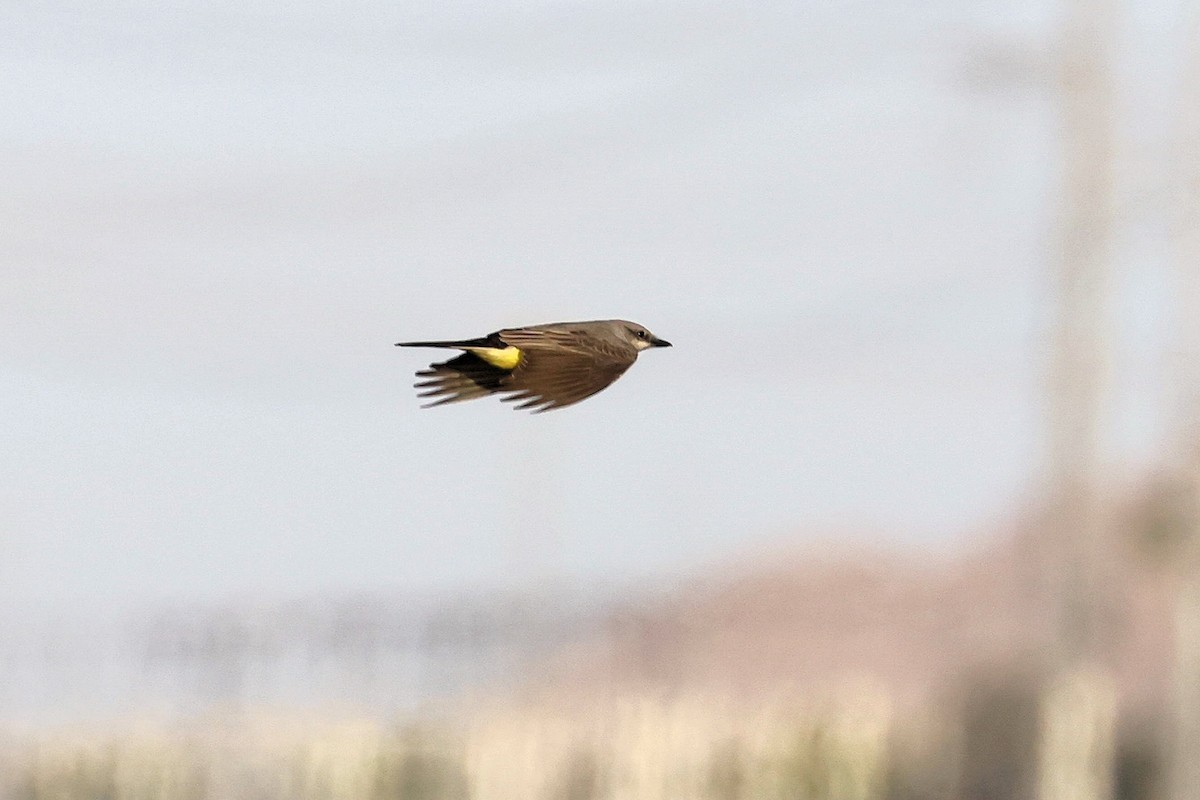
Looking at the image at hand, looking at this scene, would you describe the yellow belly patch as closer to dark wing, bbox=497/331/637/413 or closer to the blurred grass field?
dark wing, bbox=497/331/637/413

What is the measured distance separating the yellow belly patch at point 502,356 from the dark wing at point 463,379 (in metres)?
0.02

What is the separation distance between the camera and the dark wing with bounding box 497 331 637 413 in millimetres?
9422

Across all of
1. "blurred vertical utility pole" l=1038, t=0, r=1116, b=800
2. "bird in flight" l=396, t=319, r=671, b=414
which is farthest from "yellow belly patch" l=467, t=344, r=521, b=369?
"blurred vertical utility pole" l=1038, t=0, r=1116, b=800

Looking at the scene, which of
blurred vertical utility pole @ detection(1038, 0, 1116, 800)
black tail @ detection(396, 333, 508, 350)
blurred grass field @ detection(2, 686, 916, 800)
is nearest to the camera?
black tail @ detection(396, 333, 508, 350)

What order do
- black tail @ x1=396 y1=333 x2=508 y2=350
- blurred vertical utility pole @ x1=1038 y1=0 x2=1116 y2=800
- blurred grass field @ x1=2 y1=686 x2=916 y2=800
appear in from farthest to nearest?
blurred grass field @ x1=2 y1=686 x2=916 y2=800, blurred vertical utility pole @ x1=1038 y1=0 x2=1116 y2=800, black tail @ x1=396 y1=333 x2=508 y2=350

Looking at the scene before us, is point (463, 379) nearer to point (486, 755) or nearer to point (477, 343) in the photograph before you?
point (477, 343)

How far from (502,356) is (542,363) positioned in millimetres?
125

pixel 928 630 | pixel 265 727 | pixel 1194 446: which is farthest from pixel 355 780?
pixel 928 630

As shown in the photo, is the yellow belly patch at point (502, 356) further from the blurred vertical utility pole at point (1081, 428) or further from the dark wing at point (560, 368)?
the blurred vertical utility pole at point (1081, 428)

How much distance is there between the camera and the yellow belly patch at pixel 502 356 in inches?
376

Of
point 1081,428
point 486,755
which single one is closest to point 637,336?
point 1081,428

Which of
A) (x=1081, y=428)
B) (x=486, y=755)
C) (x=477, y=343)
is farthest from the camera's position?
(x=486, y=755)

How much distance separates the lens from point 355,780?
1832 inches

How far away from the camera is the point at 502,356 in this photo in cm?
968
